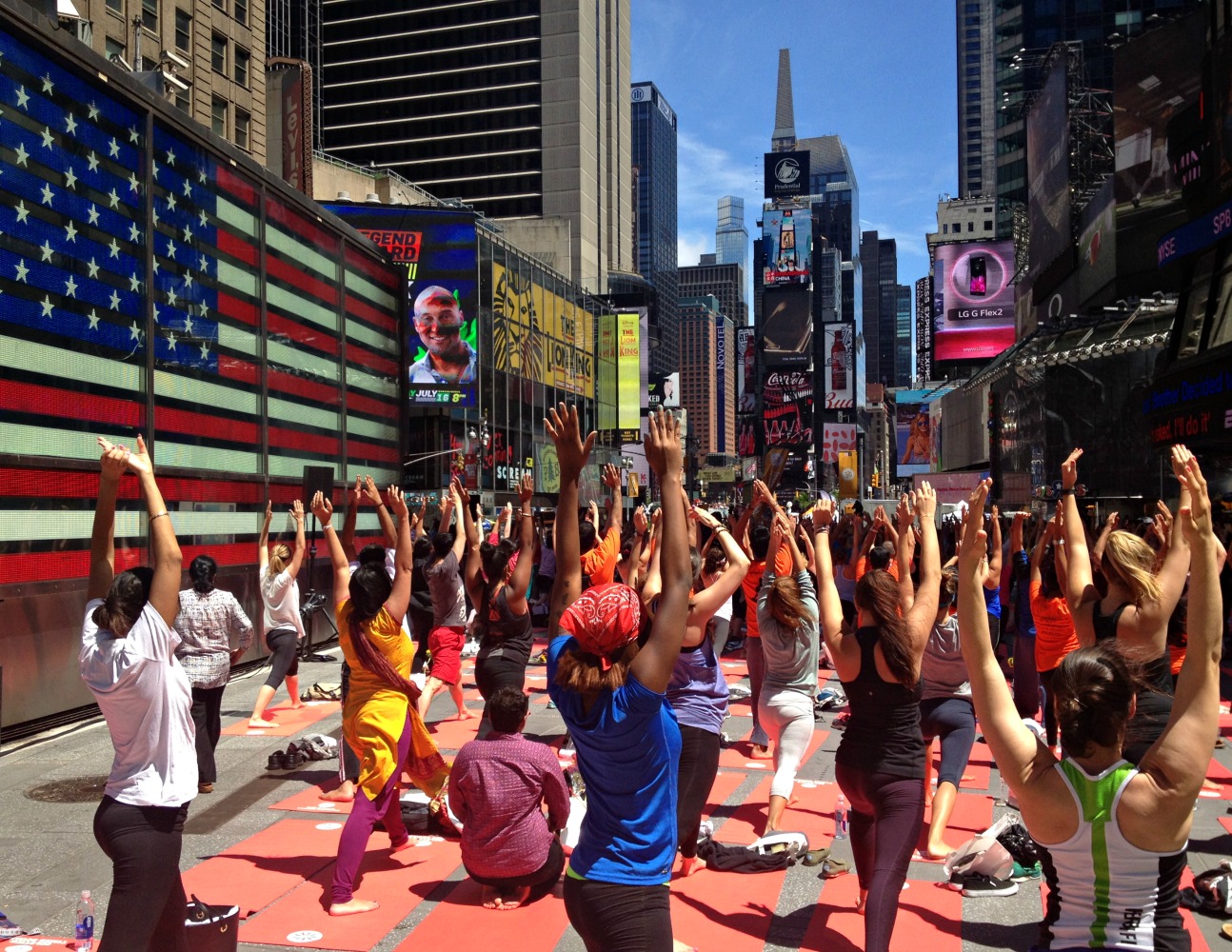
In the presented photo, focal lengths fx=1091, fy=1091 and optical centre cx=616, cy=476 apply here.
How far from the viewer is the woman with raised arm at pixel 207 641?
26.7 feet

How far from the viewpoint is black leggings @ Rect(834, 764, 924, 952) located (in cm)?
484

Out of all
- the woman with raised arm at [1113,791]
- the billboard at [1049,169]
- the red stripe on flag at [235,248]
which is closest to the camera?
the woman with raised arm at [1113,791]

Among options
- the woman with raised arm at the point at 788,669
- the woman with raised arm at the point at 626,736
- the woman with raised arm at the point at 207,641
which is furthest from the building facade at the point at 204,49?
the woman with raised arm at the point at 626,736

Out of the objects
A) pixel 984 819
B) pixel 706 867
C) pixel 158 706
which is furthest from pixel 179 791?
pixel 984 819

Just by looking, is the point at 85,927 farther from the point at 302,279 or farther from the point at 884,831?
the point at 302,279

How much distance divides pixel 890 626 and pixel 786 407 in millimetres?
140463

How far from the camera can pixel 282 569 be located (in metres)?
10.9

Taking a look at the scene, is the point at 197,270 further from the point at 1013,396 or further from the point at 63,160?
the point at 1013,396

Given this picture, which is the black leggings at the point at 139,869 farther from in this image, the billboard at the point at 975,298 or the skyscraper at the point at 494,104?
the skyscraper at the point at 494,104

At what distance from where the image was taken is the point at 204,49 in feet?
135

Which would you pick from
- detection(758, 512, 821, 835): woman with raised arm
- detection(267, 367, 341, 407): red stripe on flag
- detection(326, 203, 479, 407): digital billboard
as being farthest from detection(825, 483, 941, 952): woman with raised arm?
detection(326, 203, 479, 407): digital billboard

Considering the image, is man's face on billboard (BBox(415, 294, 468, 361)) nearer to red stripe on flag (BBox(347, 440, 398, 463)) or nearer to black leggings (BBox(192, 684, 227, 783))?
red stripe on flag (BBox(347, 440, 398, 463))

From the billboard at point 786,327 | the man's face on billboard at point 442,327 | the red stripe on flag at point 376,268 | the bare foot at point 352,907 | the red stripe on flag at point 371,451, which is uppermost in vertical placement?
the billboard at point 786,327

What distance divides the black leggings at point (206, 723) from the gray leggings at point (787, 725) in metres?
4.10
